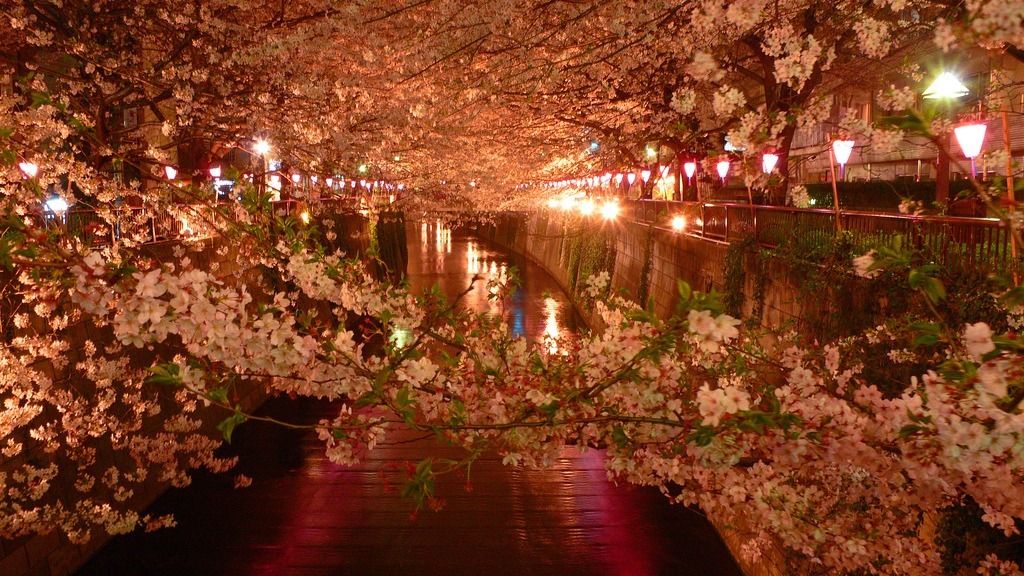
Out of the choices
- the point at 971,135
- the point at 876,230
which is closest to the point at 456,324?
the point at 876,230

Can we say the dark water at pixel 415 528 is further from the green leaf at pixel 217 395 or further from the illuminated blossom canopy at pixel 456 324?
the green leaf at pixel 217 395

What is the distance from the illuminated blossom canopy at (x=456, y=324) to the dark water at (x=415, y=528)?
722 millimetres

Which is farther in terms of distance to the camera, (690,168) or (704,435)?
(690,168)

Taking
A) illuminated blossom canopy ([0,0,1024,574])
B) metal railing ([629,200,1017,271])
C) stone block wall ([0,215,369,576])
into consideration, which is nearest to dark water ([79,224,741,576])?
stone block wall ([0,215,369,576])

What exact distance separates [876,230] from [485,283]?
29.2 m

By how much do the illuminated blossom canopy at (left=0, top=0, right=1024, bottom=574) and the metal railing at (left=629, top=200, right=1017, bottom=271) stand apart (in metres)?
0.52

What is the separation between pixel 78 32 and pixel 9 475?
6396 millimetres

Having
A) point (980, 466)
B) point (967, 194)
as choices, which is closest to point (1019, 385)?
point (980, 466)

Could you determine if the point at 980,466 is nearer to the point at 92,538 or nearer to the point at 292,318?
the point at 292,318

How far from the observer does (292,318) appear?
3.36m

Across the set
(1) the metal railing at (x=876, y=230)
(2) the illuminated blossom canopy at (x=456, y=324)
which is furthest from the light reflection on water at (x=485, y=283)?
(1) the metal railing at (x=876, y=230)

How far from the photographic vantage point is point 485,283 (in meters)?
36.4

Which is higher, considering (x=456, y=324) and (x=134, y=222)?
(x=134, y=222)

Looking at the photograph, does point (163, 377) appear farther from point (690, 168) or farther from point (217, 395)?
point (690, 168)
